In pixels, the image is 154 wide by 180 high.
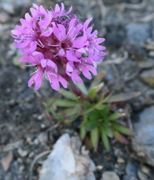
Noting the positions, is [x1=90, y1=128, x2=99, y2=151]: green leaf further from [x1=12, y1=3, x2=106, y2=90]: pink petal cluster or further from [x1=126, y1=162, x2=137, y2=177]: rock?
[x1=12, y1=3, x2=106, y2=90]: pink petal cluster

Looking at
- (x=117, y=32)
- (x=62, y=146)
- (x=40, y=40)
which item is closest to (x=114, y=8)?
(x=117, y=32)

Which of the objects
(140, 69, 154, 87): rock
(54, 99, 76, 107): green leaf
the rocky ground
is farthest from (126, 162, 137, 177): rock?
(140, 69, 154, 87): rock

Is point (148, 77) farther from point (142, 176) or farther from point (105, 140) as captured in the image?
point (142, 176)

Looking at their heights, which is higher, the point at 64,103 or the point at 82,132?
the point at 64,103

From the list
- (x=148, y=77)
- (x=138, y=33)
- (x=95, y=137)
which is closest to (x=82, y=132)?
(x=95, y=137)

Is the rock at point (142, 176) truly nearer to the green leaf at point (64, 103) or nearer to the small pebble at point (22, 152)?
the green leaf at point (64, 103)

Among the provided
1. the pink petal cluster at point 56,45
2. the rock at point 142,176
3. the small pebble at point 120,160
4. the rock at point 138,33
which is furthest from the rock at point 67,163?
the rock at point 138,33
